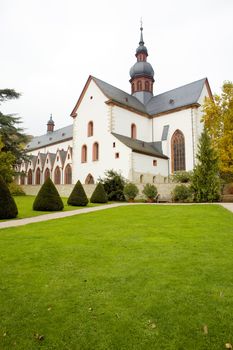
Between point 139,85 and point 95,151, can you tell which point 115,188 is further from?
point 139,85

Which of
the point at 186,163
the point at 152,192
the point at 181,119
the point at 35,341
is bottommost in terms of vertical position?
the point at 35,341

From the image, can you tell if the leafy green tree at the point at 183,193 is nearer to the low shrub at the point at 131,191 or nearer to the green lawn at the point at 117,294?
the low shrub at the point at 131,191

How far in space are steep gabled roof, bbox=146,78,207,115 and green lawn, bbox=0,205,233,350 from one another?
30741 millimetres

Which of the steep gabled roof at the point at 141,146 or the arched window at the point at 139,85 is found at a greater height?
the arched window at the point at 139,85

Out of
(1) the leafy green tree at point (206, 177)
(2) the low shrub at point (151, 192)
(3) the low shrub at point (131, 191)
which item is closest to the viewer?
(1) the leafy green tree at point (206, 177)

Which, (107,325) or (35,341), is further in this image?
(107,325)

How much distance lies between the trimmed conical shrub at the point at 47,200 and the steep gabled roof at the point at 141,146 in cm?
1497

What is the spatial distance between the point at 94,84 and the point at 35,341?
1399 inches

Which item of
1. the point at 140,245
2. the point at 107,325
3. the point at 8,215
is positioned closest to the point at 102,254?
the point at 140,245

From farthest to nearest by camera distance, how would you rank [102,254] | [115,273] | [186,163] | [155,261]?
[186,163]
[102,254]
[155,261]
[115,273]

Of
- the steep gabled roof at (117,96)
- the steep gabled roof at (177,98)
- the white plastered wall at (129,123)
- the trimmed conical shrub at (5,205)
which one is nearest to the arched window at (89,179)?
the white plastered wall at (129,123)

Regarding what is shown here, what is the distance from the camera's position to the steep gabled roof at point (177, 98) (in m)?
34.9

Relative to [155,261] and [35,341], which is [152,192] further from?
[35,341]

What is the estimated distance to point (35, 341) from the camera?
9.59 ft
